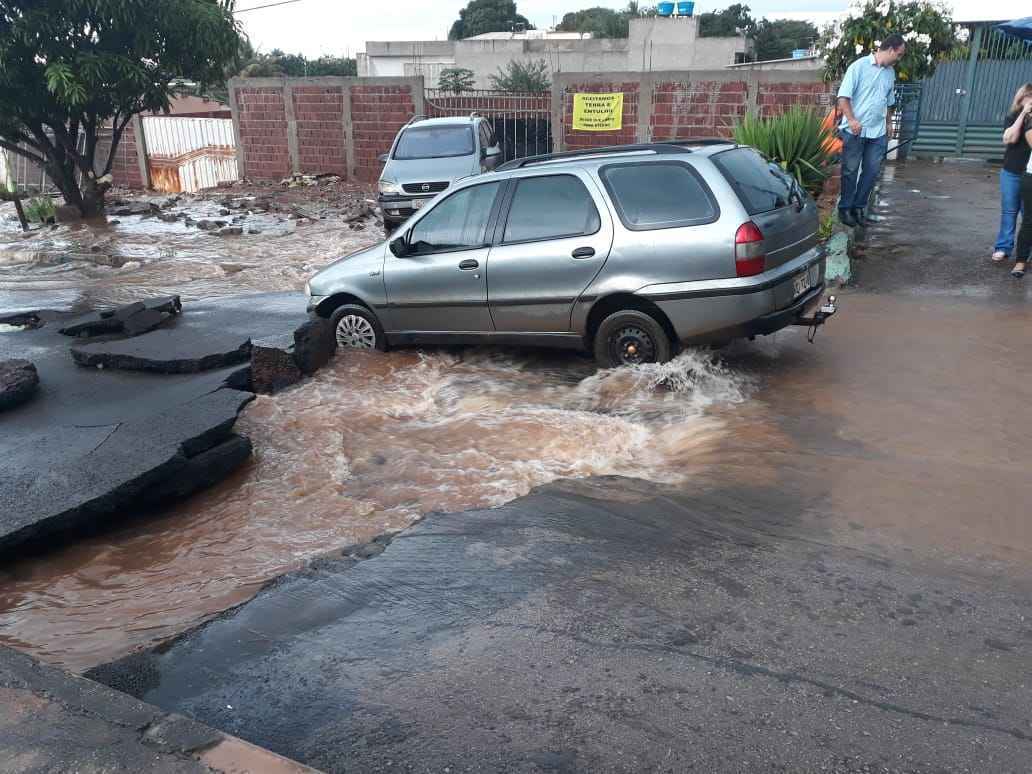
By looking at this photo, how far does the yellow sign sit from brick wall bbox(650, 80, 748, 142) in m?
0.82

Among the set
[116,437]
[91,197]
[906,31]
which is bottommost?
[116,437]

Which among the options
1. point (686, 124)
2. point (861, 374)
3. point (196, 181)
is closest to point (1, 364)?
point (861, 374)

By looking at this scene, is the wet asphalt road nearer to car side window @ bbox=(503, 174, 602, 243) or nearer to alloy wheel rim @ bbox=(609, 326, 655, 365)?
alloy wheel rim @ bbox=(609, 326, 655, 365)

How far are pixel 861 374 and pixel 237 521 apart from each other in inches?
184

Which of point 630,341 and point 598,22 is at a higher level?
point 598,22

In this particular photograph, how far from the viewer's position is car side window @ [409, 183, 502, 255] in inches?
283

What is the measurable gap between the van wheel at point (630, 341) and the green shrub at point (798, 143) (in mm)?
5061

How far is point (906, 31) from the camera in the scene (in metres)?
11.9

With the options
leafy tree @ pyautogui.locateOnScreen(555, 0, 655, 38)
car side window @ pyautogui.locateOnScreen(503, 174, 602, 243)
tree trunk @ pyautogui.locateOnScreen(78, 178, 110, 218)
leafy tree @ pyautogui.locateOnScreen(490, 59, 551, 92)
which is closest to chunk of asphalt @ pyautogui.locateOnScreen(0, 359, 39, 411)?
car side window @ pyautogui.locateOnScreen(503, 174, 602, 243)

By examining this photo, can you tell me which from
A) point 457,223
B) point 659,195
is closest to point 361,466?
point 457,223

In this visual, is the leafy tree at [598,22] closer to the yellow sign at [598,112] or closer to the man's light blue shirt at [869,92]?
the yellow sign at [598,112]

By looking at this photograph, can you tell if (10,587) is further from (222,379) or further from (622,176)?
(622,176)

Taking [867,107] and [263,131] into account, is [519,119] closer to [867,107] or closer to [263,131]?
[263,131]

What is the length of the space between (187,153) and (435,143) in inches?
487
